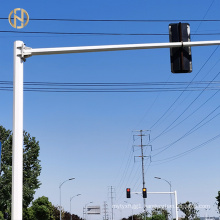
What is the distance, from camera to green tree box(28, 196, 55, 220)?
2972 inches

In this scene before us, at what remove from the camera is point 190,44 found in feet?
39.9

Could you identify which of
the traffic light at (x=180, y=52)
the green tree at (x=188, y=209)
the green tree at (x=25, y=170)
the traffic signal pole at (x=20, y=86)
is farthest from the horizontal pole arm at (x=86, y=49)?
the green tree at (x=188, y=209)

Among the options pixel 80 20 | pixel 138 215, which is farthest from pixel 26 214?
pixel 138 215

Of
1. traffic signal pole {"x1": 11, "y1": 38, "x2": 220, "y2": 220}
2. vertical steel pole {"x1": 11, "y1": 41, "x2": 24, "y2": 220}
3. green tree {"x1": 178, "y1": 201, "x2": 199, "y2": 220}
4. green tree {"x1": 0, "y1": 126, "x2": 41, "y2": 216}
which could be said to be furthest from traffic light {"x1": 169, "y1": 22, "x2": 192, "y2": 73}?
green tree {"x1": 178, "y1": 201, "x2": 199, "y2": 220}

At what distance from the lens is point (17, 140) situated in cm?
1062

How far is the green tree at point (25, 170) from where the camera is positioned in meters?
70.7

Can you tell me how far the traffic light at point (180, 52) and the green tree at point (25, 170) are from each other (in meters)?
61.5

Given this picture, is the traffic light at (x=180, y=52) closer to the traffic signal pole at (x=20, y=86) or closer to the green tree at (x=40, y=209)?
the traffic signal pole at (x=20, y=86)

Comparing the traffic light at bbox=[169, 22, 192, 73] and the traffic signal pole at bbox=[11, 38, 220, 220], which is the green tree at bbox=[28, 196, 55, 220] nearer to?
the traffic signal pole at bbox=[11, 38, 220, 220]

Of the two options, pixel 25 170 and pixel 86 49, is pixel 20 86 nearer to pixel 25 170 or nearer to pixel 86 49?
pixel 86 49

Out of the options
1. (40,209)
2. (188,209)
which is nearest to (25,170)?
(40,209)

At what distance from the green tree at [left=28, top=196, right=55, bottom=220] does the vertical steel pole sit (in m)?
66.2

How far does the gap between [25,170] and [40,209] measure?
7.22 meters

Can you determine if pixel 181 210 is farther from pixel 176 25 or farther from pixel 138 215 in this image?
pixel 176 25
